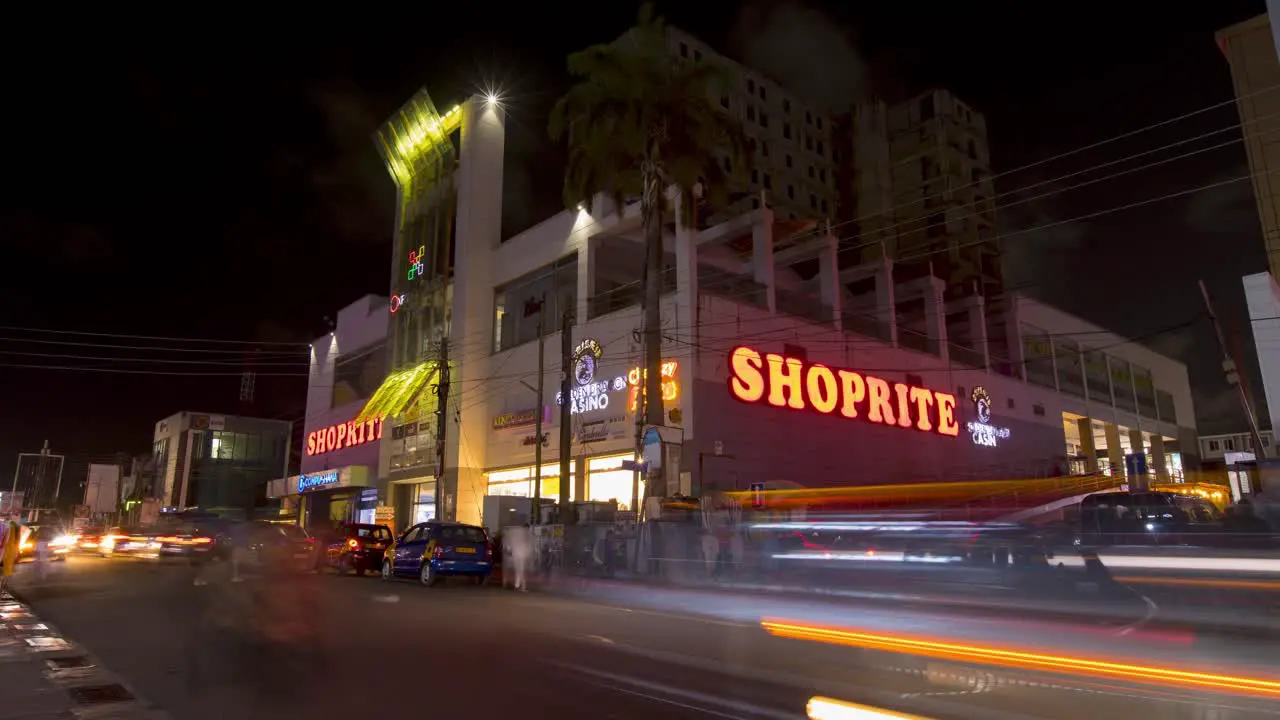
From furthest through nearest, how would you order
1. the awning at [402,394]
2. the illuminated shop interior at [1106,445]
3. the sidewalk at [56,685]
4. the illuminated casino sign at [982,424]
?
1. the illuminated shop interior at [1106,445]
2. the illuminated casino sign at [982,424]
3. the awning at [402,394]
4. the sidewalk at [56,685]

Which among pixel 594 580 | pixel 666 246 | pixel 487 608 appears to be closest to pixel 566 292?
pixel 666 246

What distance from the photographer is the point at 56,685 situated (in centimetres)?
712

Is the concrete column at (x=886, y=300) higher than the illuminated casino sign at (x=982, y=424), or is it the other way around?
the concrete column at (x=886, y=300)

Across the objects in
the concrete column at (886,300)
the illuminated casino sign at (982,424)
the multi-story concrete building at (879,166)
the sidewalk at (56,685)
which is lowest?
the sidewalk at (56,685)

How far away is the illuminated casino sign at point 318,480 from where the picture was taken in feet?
153

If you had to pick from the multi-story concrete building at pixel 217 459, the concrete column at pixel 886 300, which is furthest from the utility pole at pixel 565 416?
the multi-story concrete building at pixel 217 459

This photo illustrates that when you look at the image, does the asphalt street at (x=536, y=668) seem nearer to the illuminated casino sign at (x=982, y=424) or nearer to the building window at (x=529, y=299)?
the building window at (x=529, y=299)

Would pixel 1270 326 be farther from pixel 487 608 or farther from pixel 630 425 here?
pixel 487 608

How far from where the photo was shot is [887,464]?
36000 millimetres

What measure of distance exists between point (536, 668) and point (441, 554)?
13038 mm

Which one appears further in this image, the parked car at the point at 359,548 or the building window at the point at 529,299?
the building window at the point at 529,299

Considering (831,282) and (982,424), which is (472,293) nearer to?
(831,282)

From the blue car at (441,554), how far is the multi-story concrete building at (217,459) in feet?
191

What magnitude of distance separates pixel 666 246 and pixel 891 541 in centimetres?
2430
